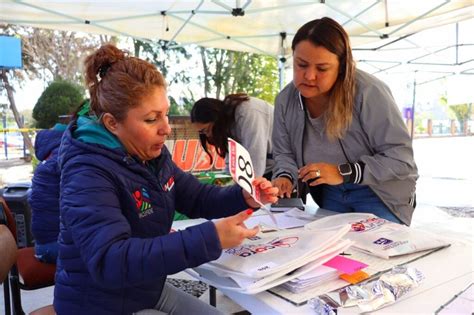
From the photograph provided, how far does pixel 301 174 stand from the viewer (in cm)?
138

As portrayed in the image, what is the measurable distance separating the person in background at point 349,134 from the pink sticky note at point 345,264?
1.41 feet

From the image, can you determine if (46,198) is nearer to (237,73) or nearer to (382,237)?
(382,237)

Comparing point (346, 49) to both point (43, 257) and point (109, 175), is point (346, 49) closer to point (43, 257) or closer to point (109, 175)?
point (109, 175)

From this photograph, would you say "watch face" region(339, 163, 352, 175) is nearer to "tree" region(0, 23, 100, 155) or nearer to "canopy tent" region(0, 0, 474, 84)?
"canopy tent" region(0, 0, 474, 84)

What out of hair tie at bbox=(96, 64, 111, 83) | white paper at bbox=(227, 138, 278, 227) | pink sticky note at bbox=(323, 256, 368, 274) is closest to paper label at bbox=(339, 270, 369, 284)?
pink sticky note at bbox=(323, 256, 368, 274)

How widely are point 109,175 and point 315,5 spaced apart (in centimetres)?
397

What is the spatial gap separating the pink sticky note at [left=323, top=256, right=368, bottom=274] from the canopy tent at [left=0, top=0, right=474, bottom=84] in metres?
3.28

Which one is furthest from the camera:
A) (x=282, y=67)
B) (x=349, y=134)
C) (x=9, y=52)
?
(x=9, y=52)

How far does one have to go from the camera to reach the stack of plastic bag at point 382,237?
Result: 1.02m

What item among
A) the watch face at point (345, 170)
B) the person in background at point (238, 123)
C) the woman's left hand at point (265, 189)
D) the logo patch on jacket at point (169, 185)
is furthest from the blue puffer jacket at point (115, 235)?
the person in background at point (238, 123)

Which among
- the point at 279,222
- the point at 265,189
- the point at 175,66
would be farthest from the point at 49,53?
the point at 265,189

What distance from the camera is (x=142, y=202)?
0.94 m

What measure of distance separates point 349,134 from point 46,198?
1257 mm

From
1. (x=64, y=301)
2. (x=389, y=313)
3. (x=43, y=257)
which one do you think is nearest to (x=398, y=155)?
(x=389, y=313)
